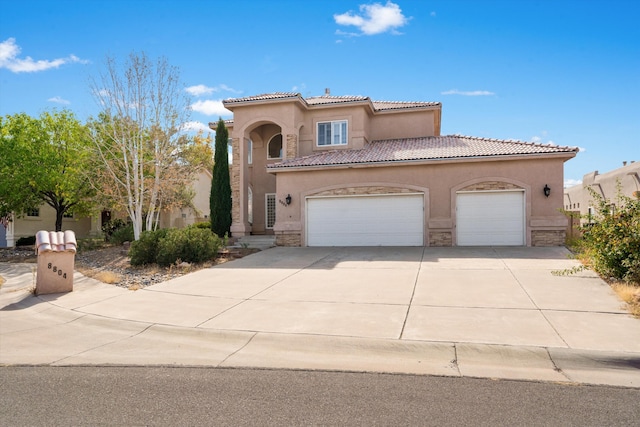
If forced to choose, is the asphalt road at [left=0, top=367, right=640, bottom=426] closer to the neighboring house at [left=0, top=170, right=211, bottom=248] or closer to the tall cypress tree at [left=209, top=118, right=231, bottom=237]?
the tall cypress tree at [left=209, top=118, right=231, bottom=237]

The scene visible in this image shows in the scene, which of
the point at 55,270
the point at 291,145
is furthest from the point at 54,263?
the point at 291,145

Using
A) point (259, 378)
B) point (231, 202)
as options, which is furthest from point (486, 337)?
point (231, 202)

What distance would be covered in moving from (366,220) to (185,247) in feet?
23.8

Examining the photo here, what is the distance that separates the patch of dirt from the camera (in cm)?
1242

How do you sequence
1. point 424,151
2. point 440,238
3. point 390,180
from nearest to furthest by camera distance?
1. point 440,238
2. point 390,180
3. point 424,151

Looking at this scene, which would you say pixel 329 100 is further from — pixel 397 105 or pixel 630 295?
pixel 630 295

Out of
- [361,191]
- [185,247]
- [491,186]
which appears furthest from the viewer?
[361,191]

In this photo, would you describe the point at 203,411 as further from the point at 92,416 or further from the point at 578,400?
the point at 578,400

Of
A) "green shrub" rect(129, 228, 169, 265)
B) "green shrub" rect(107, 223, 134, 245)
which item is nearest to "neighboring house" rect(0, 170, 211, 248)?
"green shrub" rect(107, 223, 134, 245)

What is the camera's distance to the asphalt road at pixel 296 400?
4086 millimetres

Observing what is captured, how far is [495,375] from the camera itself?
16.8 ft

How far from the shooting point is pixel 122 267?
15516mm

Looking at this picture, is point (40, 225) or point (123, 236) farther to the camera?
point (40, 225)

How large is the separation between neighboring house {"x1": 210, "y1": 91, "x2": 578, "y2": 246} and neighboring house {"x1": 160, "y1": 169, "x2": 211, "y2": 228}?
1237 cm
